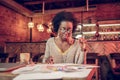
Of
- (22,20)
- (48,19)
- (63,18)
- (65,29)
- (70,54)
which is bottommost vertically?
(70,54)

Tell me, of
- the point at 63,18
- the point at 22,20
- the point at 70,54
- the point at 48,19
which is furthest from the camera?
the point at 48,19

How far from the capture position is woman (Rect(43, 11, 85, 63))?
2037 millimetres

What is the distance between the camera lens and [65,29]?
2.10m

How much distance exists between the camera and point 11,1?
7234mm

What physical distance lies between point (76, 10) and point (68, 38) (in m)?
6.89

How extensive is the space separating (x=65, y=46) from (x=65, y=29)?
20 centimetres

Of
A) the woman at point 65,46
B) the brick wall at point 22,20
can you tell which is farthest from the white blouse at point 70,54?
the brick wall at point 22,20

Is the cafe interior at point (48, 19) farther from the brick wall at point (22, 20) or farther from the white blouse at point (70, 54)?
the white blouse at point (70, 54)

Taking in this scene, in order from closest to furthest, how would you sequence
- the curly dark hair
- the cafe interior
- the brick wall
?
the curly dark hair, the cafe interior, the brick wall

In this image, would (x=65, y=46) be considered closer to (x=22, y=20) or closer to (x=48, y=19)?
(x=22, y=20)

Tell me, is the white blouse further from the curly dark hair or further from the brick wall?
the brick wall

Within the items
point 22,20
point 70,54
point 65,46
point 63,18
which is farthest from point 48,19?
point 70,54

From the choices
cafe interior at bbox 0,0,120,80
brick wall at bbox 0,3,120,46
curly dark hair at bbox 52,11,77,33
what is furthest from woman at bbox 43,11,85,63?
brick wall at bbox 0,3,120,46

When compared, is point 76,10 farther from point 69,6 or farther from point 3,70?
point 3,70
